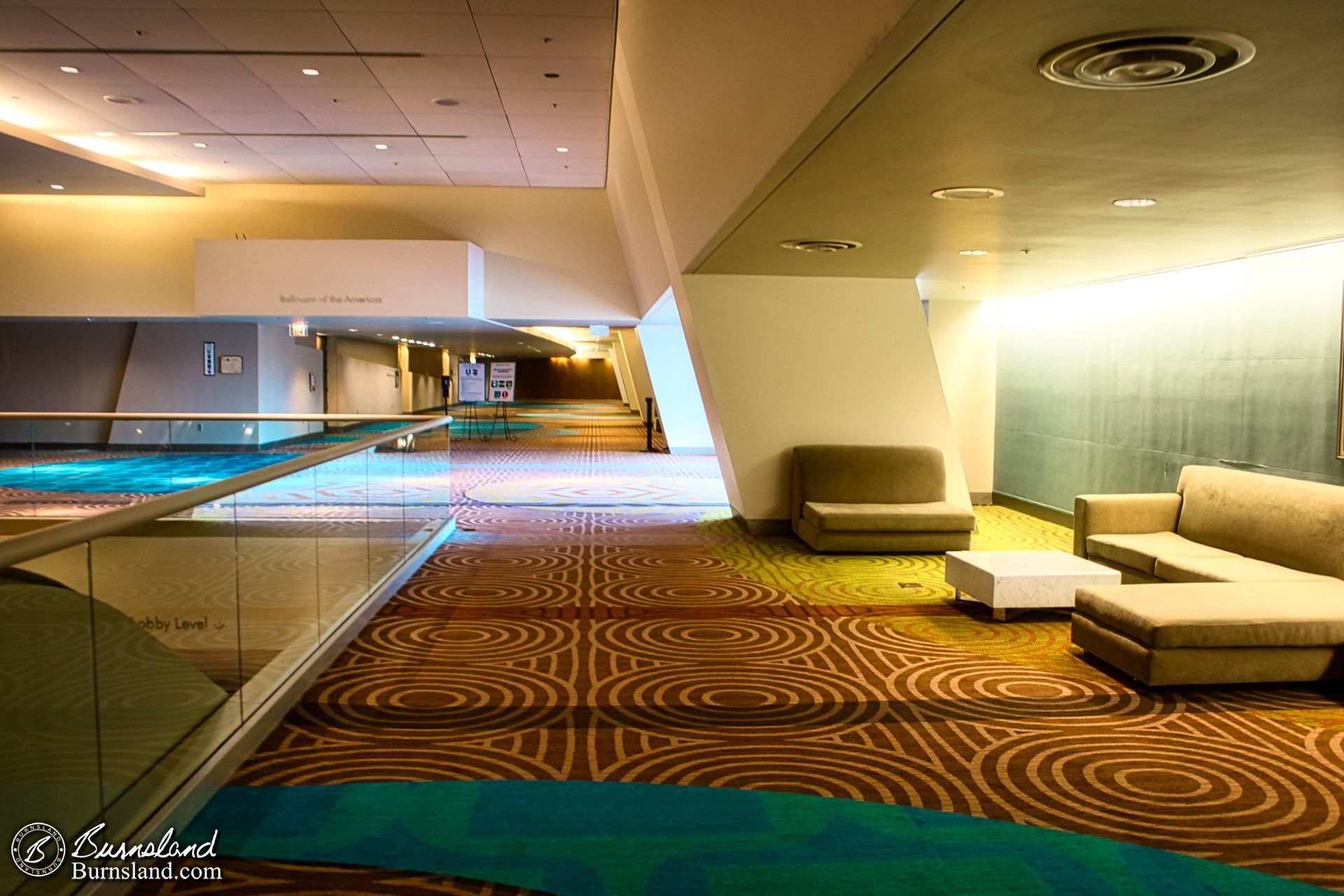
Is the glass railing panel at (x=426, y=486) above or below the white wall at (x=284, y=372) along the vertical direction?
below

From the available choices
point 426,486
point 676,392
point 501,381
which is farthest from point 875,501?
point 501,381

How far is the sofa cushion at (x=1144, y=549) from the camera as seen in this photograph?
20.9 feet

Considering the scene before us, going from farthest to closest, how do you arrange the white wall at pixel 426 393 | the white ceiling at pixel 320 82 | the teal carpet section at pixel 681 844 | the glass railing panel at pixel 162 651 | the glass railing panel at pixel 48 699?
the white wall at pixel 426 393 < the white ceiling at pixel 320 82 < the teal carpet section at pixel 681 844 < the glass railing panel at pixel 162 651 < the glass railing panel at pixel 48 699

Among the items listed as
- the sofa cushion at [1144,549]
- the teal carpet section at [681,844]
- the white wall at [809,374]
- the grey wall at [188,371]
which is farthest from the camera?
the grey wall at [188,371]

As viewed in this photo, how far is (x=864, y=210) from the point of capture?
554 cm

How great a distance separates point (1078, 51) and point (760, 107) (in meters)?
1.78

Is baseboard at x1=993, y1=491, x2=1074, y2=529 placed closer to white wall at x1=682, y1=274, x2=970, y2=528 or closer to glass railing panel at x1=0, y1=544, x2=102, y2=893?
white wall at x1=682, y1=274, x2=970, y2=528

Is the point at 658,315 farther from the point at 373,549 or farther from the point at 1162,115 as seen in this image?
the point at 1162,115

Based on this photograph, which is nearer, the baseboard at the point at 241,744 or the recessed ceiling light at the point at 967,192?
the baseboard at the point at 241,744

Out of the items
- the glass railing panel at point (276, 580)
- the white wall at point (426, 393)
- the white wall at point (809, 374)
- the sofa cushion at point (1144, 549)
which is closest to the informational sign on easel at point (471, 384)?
the white wall at point (809, 374)

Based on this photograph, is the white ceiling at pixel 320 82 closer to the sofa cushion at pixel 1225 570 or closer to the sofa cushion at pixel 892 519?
the sofa cushion at pixel 892 519

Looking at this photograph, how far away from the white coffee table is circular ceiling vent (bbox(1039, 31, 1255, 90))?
3.40 meters

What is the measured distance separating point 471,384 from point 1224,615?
55.8ft

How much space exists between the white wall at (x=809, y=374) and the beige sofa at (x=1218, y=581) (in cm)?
242
